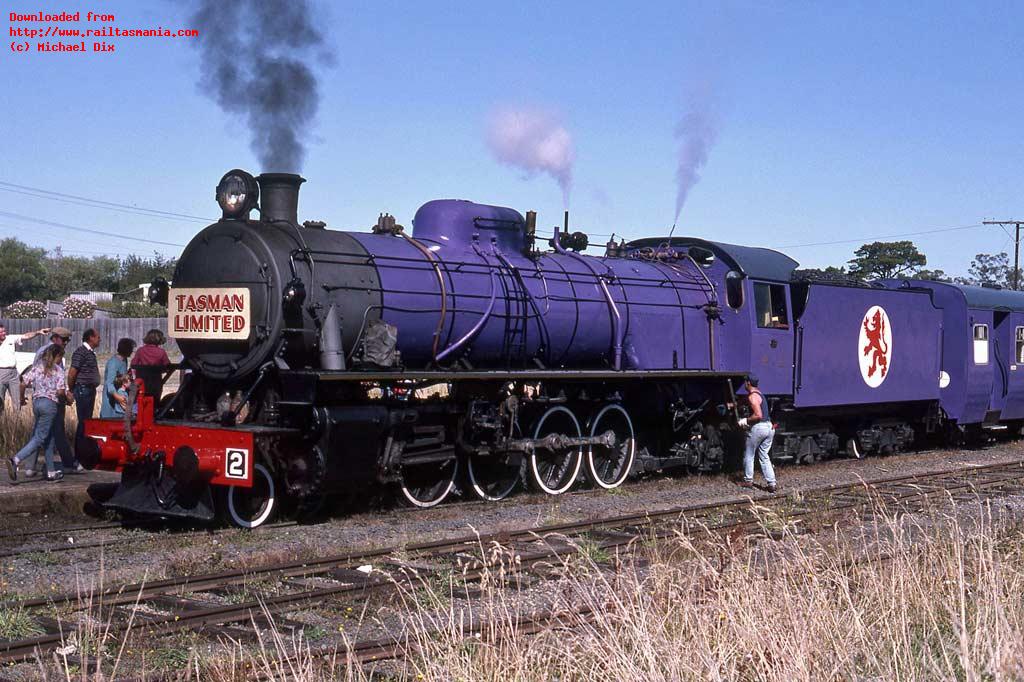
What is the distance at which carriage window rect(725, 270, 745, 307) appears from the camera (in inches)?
546

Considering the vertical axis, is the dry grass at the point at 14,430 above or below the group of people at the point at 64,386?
below

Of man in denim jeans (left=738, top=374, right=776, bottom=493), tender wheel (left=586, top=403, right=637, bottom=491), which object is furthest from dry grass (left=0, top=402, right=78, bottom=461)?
man in denim jeans (left=738, top=374, right=776, bottom=493)

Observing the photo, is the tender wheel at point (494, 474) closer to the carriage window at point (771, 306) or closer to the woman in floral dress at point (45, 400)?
the carriage window at point (771, 306)

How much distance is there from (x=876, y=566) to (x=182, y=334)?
6.98m

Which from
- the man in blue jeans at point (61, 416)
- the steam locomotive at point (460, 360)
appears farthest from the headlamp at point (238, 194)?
the man in blue jeans at point (61, 416)

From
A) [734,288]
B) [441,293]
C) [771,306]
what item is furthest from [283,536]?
[771,306]

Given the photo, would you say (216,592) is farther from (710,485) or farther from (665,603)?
(710,485)

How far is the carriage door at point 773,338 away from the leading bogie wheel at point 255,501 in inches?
263

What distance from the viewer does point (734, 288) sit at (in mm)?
13938

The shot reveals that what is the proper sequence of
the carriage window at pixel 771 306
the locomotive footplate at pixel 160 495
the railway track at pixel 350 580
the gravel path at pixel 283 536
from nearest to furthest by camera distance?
the railway track at pixel 350 580, the gravel path at pixel 283 536, the locomotive footplate at pixel 160 495, the carriage window at pixel 771 306

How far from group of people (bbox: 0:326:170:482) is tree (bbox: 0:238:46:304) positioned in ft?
183

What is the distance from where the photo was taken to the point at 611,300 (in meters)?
12.6

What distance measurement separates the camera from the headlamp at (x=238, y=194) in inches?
410

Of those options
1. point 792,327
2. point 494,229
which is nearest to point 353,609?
point 494,229
